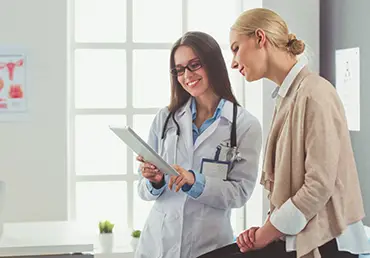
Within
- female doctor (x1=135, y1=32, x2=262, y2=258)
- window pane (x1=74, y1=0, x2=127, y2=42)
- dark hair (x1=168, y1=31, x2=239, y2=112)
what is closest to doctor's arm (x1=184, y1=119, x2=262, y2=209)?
female doctor (x1=135, y1=32, x2=262, y2=258)

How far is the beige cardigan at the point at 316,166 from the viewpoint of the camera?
1.65m

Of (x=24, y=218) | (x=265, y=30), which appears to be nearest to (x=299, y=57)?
(x=265, y=30)

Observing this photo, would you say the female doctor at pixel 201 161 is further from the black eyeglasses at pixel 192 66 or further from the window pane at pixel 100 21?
the window pane at pixel 100 21

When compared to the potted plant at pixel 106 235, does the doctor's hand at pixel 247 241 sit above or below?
above

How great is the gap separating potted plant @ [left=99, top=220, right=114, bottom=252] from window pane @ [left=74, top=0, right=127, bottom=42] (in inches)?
47.2

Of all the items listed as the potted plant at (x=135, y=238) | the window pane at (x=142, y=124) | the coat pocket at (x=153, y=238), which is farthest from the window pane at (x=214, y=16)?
the coat pocket at (x=153, y=238)

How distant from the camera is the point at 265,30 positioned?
1.79 m

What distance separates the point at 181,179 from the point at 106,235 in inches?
66.0

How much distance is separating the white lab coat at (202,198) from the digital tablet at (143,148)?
196 millimetres

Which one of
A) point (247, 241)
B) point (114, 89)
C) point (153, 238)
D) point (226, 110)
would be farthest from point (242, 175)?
point (114, 89)

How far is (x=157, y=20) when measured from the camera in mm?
4094

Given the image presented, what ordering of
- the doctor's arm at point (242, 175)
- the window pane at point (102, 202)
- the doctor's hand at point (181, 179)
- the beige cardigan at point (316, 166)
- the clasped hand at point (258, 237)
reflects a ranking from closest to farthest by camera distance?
1. the beige cardigan at point (316, 166)
2. the clasped hand at point (258, 237)
3. the doctor's hand at point (181, 179)
4. the doctor's arm at point (242, 175)
5. the window pane at point (102, 202)

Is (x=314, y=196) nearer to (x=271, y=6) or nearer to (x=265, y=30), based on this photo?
(x=265, y=30)

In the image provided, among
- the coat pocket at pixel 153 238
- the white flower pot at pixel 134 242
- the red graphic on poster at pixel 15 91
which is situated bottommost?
the white flower pot at pixel 134 242
